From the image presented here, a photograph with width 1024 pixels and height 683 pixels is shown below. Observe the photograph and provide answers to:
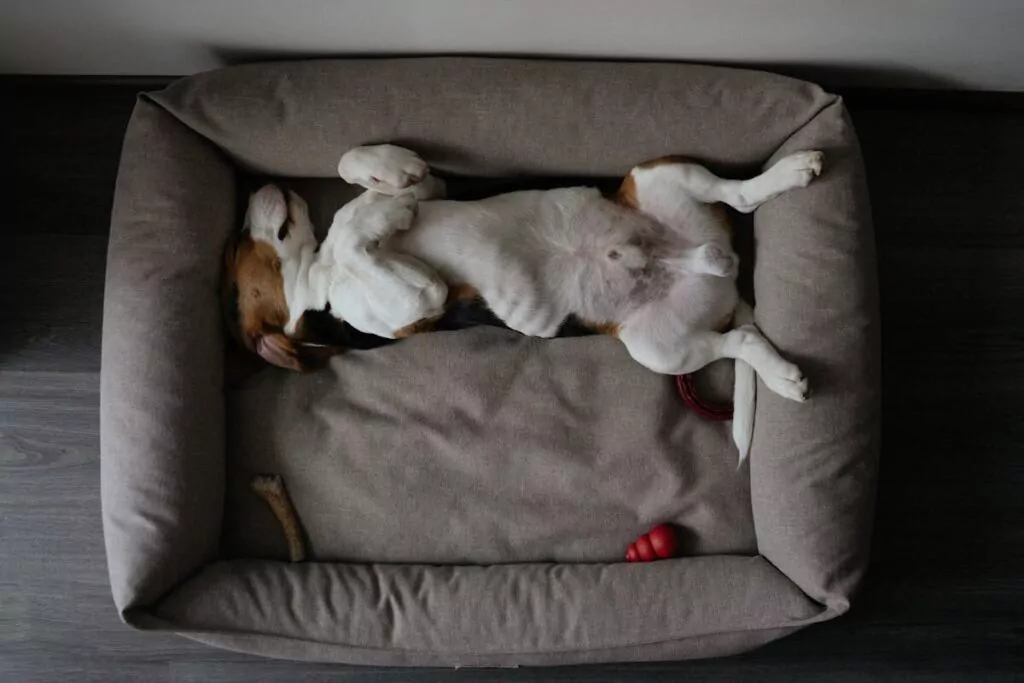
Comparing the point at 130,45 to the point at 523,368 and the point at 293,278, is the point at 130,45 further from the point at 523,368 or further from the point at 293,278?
the point at 523,368

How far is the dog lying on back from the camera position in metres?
2.02

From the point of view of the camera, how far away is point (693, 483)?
2230 millimetres

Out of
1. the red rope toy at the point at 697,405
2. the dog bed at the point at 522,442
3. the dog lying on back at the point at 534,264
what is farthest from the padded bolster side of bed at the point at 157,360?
the red rope toy at the point at 697,405

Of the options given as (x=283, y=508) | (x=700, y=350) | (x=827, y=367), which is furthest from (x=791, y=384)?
(x=283, y=508)

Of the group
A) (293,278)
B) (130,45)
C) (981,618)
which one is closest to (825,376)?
(981,618)

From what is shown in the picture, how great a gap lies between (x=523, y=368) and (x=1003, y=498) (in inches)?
53.4

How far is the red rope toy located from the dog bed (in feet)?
0.11

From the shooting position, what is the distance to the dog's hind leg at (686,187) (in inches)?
81.1

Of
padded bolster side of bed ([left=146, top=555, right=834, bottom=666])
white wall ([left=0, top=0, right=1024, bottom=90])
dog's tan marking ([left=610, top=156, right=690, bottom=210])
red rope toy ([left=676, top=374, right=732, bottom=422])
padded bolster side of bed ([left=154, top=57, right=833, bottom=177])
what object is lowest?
padded bolster side of bed ([left=146, top=555, right=834, bottom=666])

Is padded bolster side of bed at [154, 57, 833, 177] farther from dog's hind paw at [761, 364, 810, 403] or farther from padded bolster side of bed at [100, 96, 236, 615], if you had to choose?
dog's hind paw at [761, 364, 810, 403]

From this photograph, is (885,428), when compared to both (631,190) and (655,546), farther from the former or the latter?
(631,190)

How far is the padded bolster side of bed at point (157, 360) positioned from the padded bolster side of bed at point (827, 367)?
54.3 inches

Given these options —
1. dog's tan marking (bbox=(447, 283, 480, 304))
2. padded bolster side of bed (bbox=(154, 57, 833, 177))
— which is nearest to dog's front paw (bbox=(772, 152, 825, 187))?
padded bolster side of bed (bbox=(154, 57, 833, 177))

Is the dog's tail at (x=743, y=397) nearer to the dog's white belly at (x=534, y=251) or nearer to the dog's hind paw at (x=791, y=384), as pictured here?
the dog's hind paw at (x=791, y=384)
